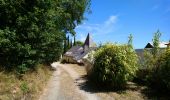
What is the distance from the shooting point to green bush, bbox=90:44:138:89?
24578 mm

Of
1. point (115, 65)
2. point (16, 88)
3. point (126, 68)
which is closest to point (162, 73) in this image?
point (126, 68)

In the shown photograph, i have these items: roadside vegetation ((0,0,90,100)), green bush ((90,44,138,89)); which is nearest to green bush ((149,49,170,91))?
green bush ((90,44,138,89))

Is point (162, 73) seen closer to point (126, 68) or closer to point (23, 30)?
point (126, 68)

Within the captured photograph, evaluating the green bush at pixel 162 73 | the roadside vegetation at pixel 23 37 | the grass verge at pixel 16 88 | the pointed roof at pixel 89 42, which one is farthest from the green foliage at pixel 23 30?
the pointed roof at pixel 89 42

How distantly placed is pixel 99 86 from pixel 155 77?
5486 millimetres

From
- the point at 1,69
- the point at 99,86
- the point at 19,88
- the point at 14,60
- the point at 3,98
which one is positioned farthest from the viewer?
the point at 99,86

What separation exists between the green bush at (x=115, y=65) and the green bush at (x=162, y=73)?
6.54 ft

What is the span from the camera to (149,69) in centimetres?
2556

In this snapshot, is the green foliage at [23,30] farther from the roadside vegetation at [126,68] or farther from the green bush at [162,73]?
the green bush at [162,73]

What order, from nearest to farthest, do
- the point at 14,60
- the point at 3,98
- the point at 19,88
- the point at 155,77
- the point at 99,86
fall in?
the point at 3,98
the point at 19,88
the point at 14,60
the point at 155,77
the point at 99,86

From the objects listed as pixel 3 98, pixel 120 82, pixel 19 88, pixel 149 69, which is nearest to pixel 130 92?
pixel 120 82

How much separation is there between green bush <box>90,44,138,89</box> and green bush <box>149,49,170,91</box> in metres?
1.99

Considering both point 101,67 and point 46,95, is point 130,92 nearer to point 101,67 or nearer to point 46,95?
point 101,67

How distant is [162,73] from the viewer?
75.1 ft
